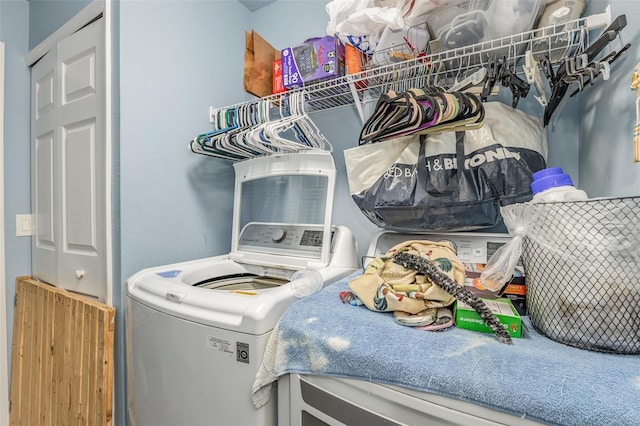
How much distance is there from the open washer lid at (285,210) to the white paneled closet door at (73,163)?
2.13 ft

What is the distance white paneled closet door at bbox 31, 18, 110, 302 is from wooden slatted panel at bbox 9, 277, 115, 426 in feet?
0.32

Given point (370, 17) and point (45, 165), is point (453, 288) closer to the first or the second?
point (370, 17)

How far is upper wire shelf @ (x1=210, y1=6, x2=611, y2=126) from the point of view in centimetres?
97

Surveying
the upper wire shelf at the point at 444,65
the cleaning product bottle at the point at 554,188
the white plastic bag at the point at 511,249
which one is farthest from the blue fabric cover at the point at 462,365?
the upper wire shelf at the point at 444,65

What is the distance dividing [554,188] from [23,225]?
2.71 m

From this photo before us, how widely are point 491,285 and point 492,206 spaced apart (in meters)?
0.35

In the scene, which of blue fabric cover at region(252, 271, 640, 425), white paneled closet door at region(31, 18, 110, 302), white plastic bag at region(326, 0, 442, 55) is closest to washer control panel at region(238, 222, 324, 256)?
blue fabric cover at region(252, 271, 640, 425)

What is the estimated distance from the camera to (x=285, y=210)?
1661 mm

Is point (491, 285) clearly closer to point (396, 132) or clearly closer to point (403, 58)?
point (396, 132)

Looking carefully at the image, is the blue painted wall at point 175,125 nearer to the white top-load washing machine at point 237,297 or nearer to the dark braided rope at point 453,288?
the white top-load washing machine at point 237,297

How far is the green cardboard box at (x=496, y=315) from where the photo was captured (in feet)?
2.31

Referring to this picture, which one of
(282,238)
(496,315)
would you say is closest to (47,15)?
(282,238)

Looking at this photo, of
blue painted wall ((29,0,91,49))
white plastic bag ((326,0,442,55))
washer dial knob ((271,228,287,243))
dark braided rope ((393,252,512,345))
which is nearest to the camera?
dark braided rope ((393,252,512,345))

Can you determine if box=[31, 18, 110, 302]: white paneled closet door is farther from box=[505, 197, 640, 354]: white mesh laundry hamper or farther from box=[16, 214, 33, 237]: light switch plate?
box=[505, 197, 640, 354]: white mesh laundry hamper
